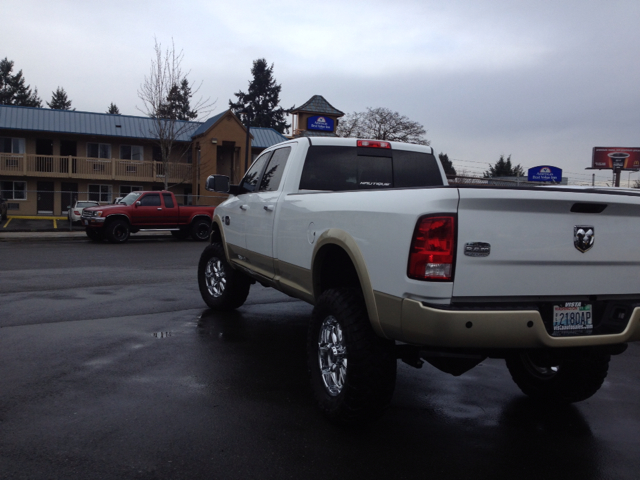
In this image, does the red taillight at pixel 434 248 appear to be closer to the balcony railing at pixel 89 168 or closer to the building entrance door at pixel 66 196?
the balcony railing at pixel 89 168

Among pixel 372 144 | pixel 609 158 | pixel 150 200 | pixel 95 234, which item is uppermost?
pixel 609 158

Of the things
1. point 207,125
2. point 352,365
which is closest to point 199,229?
point 352,365

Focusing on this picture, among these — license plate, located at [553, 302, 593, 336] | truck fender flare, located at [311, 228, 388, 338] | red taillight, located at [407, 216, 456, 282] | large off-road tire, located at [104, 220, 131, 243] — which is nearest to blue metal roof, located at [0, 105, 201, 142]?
large off-road tire, located at [104, 220, 131, 243]

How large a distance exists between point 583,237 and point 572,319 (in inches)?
19.1

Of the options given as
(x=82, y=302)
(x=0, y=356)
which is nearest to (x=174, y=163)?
(x=82, y=302)

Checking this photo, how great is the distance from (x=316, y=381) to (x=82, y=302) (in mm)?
5414

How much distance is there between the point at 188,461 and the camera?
3.40 meters

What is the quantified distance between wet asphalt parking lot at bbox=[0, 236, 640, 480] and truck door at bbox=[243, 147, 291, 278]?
93cm

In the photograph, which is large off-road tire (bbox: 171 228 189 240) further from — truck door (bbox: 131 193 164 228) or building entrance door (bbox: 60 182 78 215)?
building entrance door (bbox: 60 182 78 215)

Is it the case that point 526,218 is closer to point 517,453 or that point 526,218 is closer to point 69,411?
point 517,453

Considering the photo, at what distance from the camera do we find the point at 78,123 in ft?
126

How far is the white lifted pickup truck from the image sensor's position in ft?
10.5

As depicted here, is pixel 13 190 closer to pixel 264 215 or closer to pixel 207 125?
pixel 207 125

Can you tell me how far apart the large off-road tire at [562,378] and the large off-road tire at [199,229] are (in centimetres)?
1786
